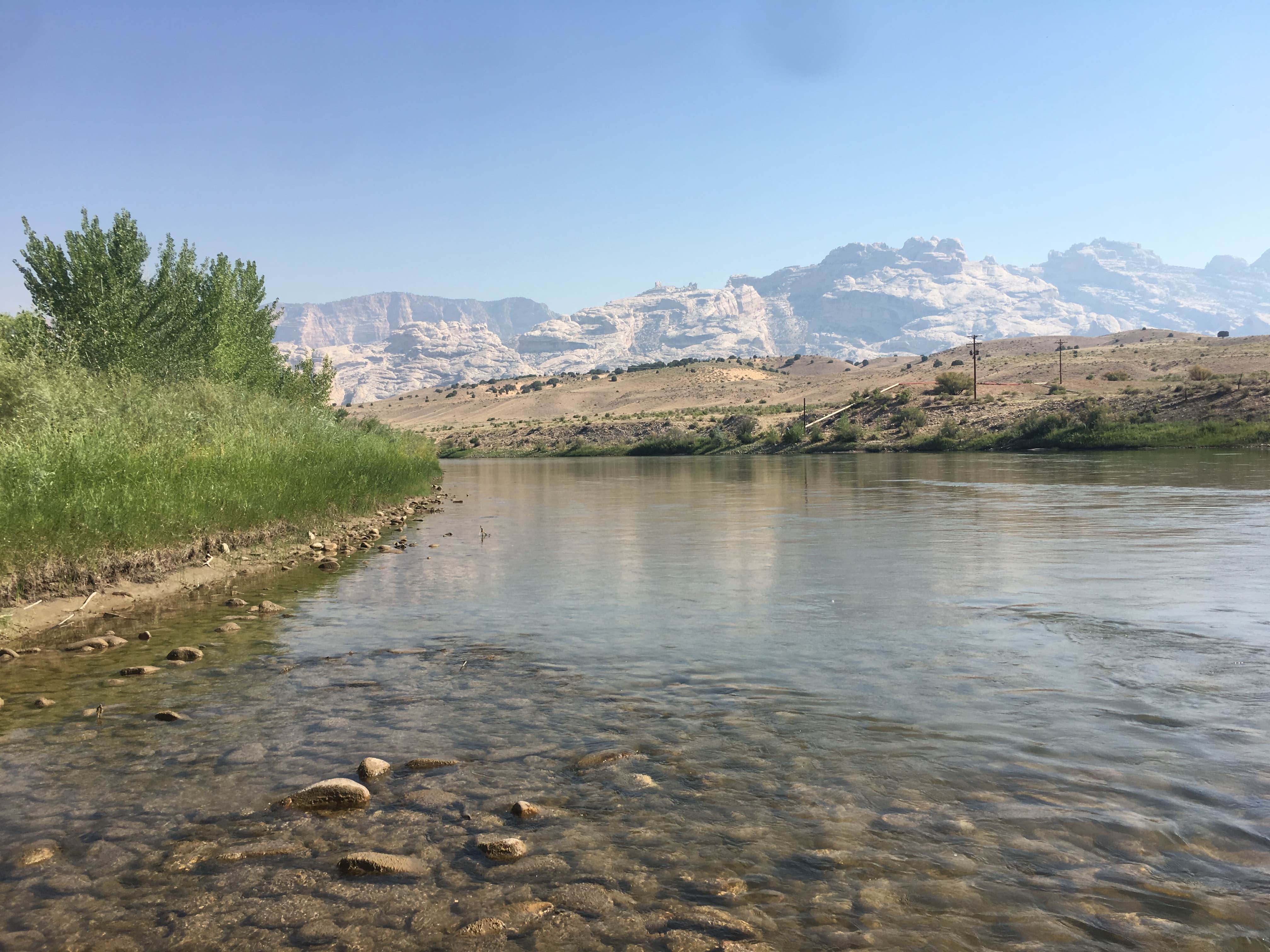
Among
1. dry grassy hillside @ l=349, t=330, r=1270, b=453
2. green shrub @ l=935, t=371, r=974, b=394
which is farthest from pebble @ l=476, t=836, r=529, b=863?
green shrub @ l=935, t=371, r=974, b=394

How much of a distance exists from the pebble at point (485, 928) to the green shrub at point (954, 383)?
343ft

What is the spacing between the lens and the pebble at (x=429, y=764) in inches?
278

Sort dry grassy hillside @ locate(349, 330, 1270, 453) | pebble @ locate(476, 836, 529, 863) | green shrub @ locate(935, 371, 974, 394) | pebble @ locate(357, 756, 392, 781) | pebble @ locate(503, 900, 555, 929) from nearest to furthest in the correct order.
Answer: pebble @ locate(503, 900, 555, 929), pebble @ locate(476, 836, 529, 863), pebble @ locate(357, 756, 392, 781), dry grassy hillside @ locate(349, 330, 1270, 453), green shrub @ locate(935, 371, 974, 394)

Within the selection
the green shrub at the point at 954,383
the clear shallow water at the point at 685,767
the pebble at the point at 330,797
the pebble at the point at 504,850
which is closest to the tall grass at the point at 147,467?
the clear shallow water at the point at 685,767

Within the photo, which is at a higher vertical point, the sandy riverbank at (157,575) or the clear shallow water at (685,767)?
the sandy riverbank at (157,575)

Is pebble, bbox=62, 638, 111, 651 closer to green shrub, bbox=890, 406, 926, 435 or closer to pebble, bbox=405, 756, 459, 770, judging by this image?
pebble, bbox=405, 756, 459, 770

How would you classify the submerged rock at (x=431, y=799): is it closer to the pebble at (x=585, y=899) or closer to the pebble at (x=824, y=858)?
the pebble at (x=585, y=899)

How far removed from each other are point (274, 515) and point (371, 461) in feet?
37.9

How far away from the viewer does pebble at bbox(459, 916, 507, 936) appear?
469 centimetres

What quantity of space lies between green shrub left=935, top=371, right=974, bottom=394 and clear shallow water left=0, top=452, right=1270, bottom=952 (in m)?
91.4

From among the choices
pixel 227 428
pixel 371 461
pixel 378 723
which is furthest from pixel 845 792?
pixel 371 461

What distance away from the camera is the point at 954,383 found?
340 ft

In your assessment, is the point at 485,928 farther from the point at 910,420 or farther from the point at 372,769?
the point at 910,420

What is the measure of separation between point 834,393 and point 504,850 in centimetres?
13129
